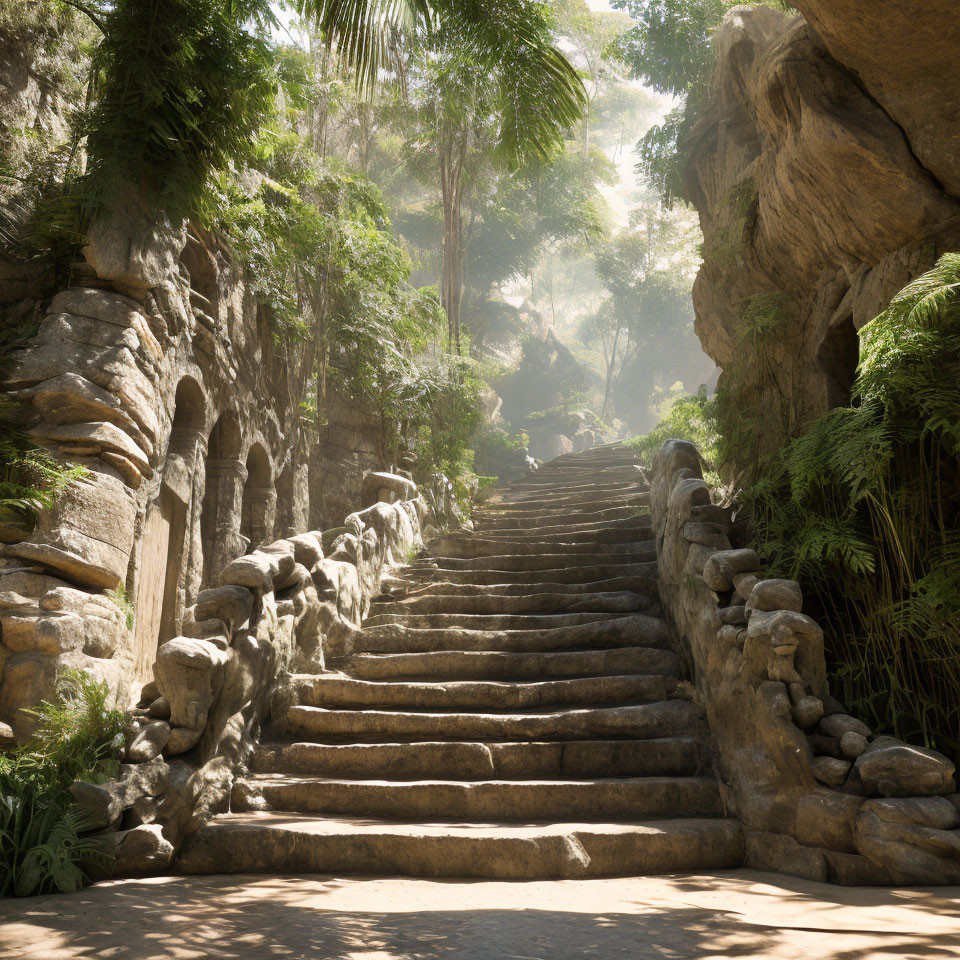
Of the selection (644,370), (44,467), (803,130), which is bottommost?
(44,467)

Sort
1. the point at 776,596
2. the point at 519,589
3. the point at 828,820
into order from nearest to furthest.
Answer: the point at 828,820
the point at 776,596
the point at 519,589

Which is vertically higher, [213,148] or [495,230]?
[495,230]

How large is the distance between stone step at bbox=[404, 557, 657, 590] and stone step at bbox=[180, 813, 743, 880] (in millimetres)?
2802

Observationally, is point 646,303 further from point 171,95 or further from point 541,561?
point 171,95

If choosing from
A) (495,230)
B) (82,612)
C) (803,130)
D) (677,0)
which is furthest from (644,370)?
(82,612)

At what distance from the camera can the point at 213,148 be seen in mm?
5555

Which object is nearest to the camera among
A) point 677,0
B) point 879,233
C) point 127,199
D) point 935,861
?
point 935,861

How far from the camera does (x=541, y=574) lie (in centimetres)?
636

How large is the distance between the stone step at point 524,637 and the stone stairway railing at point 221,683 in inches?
10.7

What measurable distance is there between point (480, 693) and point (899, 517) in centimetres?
254

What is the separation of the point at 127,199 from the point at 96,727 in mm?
3819

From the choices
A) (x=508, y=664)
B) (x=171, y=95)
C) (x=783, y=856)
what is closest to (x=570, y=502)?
(x=508, y=664)

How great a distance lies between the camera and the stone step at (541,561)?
644 cm

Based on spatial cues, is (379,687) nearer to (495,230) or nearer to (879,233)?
(879,233)
